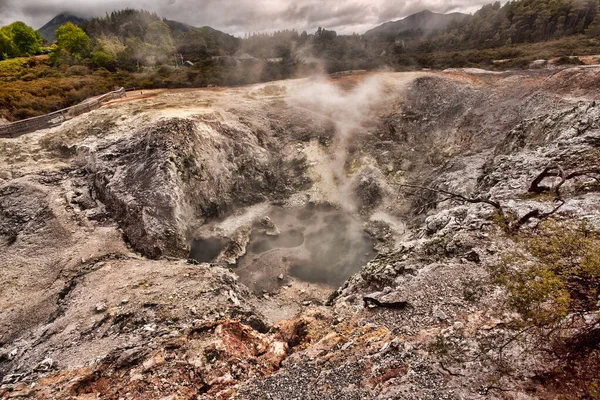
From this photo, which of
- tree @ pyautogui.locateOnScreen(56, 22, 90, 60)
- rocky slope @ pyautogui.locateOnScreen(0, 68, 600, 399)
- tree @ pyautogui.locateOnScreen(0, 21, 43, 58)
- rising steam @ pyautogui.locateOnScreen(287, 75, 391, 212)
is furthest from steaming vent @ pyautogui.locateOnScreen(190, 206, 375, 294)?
tree @ pyautogui.locateOnScreen(0, 21, 43, 58)

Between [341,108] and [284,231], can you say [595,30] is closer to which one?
[341,108]

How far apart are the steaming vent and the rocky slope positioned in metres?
0.25

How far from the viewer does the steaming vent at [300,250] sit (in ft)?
62.0

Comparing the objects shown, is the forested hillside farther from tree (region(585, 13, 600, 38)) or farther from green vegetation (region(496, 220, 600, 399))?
green vegetation (region(496, 220, 600, 399))

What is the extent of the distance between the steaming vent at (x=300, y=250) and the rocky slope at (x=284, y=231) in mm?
247

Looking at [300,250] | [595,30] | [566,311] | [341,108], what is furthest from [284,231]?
[595,30]

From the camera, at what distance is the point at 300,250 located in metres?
21.0

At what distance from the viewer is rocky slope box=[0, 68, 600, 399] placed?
8609 mm

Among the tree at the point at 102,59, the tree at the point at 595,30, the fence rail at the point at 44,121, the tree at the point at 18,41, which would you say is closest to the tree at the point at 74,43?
the tree at the point at 102,59

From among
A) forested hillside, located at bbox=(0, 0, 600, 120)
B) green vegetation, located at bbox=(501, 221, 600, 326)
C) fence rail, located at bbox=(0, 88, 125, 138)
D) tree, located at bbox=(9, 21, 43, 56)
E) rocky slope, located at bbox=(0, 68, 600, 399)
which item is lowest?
rocky slope, located at bbox=(0, 68, 600, 399)

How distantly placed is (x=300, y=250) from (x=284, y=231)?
7.54 ft

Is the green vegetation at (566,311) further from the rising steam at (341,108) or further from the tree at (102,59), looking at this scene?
the tree at (102,59)

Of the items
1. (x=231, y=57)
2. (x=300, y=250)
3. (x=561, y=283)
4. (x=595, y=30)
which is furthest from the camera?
(x=231, y=57)

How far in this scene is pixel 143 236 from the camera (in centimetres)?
1786
